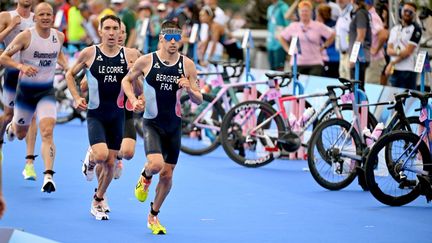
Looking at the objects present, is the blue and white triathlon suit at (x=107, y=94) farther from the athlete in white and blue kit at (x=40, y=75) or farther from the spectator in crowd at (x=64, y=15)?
the spectator in crowd at (x=64, y=15)

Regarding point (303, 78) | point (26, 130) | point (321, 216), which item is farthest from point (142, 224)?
point (303, 78)

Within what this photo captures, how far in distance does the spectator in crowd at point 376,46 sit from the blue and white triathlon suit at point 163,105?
776cm

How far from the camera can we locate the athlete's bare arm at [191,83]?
1230cm

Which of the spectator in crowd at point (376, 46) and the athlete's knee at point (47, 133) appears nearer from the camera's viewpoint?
the athlete's knee at point (47, 133)

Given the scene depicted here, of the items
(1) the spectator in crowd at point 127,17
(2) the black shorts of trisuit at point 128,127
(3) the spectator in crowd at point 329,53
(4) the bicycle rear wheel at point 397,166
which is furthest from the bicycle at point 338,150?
(1) the spectator in crowd at point 127,17

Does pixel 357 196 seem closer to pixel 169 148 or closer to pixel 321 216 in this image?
pixel 321 216

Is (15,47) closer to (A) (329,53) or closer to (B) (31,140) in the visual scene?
(B) (31,140)

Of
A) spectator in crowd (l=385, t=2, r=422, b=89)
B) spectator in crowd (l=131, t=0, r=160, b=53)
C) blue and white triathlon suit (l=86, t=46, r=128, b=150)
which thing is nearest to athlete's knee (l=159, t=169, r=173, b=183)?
blue and white triathlon suit (l=86, t=46, r=128, b=150)

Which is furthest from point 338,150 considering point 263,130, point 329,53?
point 329,53

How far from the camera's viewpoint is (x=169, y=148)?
12.6 m

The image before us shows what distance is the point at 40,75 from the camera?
1500cm

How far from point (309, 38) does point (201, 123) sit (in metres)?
2.84

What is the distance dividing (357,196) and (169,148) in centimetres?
367

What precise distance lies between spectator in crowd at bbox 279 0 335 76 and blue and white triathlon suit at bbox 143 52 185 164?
839 centimetres
